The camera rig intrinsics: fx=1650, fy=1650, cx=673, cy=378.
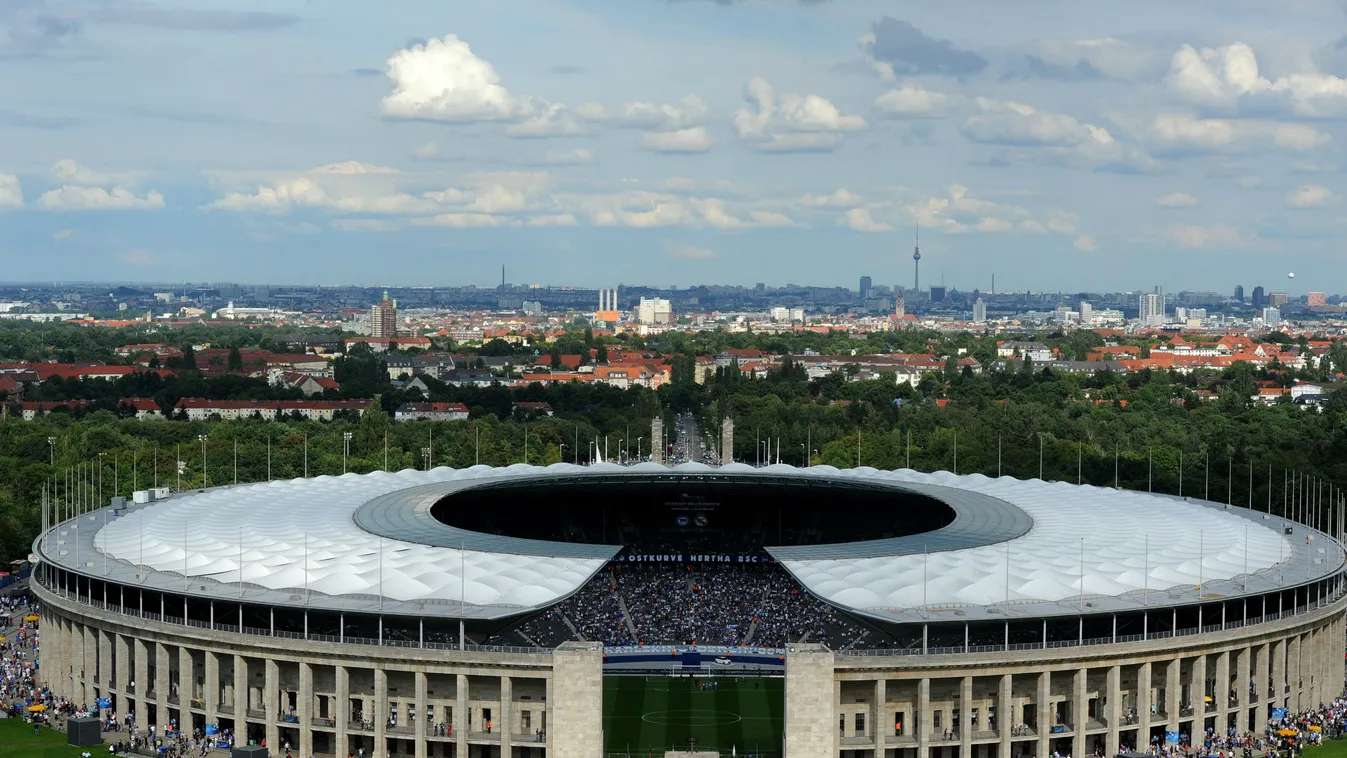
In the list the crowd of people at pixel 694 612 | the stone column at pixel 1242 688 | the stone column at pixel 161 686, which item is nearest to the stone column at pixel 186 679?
the stone column at pixel 161 686

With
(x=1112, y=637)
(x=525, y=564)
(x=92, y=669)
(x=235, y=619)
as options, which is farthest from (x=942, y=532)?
(x=92, y=669)

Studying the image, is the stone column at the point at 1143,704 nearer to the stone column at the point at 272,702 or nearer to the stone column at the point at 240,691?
the stone column at the point at 272,702

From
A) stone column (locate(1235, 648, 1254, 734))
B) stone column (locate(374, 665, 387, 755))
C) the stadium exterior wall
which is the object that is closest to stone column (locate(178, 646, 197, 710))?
the stadium exterior wall

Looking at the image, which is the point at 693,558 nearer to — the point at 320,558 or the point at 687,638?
the point at 687,638

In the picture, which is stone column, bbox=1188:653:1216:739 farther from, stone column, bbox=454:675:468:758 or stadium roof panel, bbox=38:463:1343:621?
stone column, bbox=454:675:468:758

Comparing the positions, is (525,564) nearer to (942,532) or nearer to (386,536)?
(386,536)

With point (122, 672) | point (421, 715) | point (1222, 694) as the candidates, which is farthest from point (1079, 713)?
point (122, 672)
